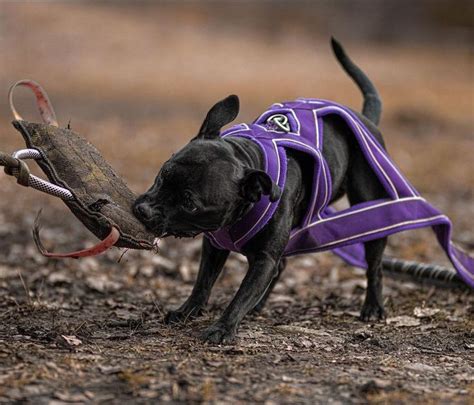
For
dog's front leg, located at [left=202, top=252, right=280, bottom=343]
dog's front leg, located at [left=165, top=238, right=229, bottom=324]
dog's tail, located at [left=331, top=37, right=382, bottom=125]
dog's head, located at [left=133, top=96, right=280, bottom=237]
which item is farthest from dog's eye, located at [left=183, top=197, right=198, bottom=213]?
dog's tail, located at [left=331, top=37, right=382, bottom=125]

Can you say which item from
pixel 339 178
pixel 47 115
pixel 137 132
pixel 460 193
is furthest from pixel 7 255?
pixel 137 132

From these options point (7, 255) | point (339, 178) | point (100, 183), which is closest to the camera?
point (100, 183)

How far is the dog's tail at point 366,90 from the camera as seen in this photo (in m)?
5.42

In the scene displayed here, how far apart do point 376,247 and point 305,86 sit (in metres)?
15.8

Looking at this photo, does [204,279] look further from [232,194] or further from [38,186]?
[38,186]

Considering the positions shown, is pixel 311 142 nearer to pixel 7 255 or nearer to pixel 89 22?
pixel 7 255

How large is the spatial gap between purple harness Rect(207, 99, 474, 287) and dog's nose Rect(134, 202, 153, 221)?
476 millimetres

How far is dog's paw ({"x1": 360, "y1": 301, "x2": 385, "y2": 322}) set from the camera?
4.88 metres

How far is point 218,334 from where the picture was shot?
387 cm

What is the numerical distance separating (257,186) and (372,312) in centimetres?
152

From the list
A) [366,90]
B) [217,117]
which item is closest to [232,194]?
[217,117]

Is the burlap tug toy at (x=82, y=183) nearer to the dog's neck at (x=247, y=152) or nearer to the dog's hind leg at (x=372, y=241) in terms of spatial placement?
the dog's neck at (x=247, y=152)

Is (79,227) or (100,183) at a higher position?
(100,183)

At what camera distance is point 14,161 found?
3.52 m
